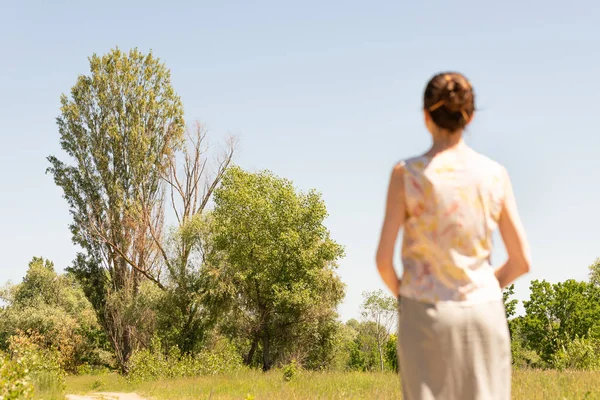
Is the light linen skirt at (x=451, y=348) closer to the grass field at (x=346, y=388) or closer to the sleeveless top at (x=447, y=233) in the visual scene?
the sleeveless top at (x=447, y=233)

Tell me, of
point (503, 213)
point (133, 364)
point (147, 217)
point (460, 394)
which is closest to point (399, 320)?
point (460, 394)

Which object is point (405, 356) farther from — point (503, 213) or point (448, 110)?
point (448, 110)

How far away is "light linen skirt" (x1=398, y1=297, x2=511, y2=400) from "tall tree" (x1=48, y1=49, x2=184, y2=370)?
29709 millimetres

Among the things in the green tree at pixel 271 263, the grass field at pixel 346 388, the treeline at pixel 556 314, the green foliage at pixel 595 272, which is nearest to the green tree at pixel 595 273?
the green foliage at pixel 595 272

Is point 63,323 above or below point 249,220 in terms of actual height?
below

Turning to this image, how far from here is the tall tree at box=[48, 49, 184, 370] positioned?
32.3 meters

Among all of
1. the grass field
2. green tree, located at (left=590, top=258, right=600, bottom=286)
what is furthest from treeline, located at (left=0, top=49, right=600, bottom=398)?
green tree, located at (left=590, top=258, right=600, bottom=286)

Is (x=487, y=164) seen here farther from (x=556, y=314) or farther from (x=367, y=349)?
(x=367, y=349)

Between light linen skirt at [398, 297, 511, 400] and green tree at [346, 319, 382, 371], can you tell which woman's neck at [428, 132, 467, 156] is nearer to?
light linen skirt at [398, 297, 511, 400]

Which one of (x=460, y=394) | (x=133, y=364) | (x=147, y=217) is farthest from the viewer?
(x=147, y=217)

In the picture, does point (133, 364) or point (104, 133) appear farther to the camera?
point (104, 133)

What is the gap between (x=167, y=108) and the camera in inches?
1337

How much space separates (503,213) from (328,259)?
27477mm

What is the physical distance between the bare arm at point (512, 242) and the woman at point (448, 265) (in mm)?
57
